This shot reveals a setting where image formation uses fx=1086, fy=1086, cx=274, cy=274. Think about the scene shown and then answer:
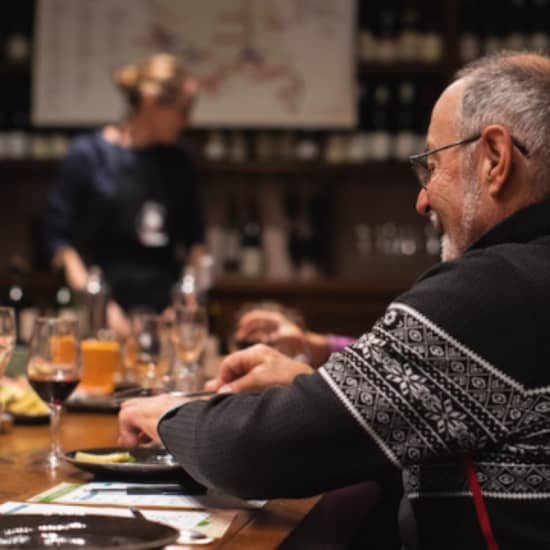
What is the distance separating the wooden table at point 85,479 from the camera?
1053 mm

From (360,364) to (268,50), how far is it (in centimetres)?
407

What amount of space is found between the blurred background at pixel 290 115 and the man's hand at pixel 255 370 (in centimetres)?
333

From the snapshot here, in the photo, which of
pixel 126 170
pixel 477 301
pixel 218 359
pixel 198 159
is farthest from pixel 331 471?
pixel 198 159

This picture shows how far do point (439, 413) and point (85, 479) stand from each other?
0.45 m

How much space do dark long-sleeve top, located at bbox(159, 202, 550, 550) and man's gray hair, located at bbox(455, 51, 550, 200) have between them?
0.42 feet

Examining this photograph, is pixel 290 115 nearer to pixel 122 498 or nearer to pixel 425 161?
pixel 425 161

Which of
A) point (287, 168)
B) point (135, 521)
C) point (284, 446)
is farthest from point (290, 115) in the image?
point (135, 521)

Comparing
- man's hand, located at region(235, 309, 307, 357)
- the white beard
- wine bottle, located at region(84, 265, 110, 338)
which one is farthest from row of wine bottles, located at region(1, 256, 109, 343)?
the white beard

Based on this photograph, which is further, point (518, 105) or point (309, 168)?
point (309, 168)

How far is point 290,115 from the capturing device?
16.3 ft

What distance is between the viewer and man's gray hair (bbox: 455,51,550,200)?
121 centimetres

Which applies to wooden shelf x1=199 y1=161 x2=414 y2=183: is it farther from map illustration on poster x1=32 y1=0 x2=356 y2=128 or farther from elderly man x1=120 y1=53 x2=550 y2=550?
elderly man x1=120 y1=53 x2=550 y2=550

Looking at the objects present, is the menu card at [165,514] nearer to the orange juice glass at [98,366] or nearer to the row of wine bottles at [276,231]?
the orange juice glass at [98,366]

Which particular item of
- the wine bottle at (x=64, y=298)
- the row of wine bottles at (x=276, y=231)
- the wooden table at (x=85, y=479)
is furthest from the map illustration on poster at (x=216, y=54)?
the wooden table at (x=85, y=479)
